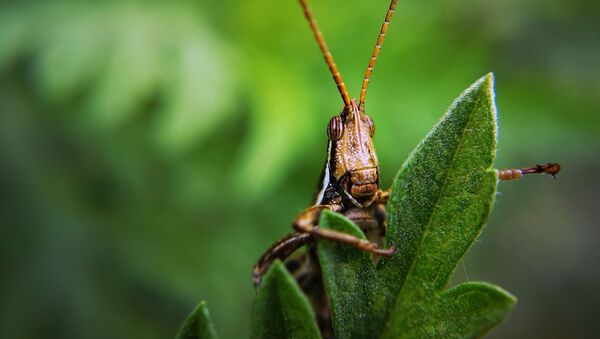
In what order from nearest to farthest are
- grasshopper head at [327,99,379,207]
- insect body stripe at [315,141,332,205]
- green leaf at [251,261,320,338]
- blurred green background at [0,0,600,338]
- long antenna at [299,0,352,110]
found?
green leaf at [251,261,320,338]
long antenna at [299,0,352,110]
grasshopper head at [327,99,379,207]
insect body stripe at [315,141,332,205]
blurred green background at [0,0,600,338]

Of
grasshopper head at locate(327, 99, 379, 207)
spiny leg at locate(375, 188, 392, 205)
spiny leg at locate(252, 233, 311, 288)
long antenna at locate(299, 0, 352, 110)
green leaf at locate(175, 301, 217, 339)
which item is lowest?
spiny leg at locate(252, 233, 311, 288)

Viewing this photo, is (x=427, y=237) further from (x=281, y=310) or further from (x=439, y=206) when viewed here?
(x=281, y=310)

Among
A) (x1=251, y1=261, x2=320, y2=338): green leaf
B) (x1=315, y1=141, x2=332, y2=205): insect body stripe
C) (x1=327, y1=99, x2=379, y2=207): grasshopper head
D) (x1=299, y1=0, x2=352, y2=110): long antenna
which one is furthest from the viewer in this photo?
(x1=315, y1=141, x2=332, y2=205): insect body stripe

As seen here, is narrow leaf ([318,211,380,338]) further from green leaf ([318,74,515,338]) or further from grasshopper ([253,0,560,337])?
grasshopper ([253,0,560,337])

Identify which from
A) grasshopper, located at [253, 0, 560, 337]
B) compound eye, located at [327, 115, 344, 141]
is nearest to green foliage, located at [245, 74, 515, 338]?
grasshopper, located at [253, 0, 560, 337]

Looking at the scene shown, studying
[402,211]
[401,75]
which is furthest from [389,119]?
[402,211]

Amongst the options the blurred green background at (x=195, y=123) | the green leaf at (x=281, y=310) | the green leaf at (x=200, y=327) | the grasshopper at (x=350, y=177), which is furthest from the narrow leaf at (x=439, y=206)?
the blurred green background at (x=195, y=123)

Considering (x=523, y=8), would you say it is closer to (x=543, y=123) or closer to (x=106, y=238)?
(x=543, y=123)

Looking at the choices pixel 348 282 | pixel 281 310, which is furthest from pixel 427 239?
pixel 281 310

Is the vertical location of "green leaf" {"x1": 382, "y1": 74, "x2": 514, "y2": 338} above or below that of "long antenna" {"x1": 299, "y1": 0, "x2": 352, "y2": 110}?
below
